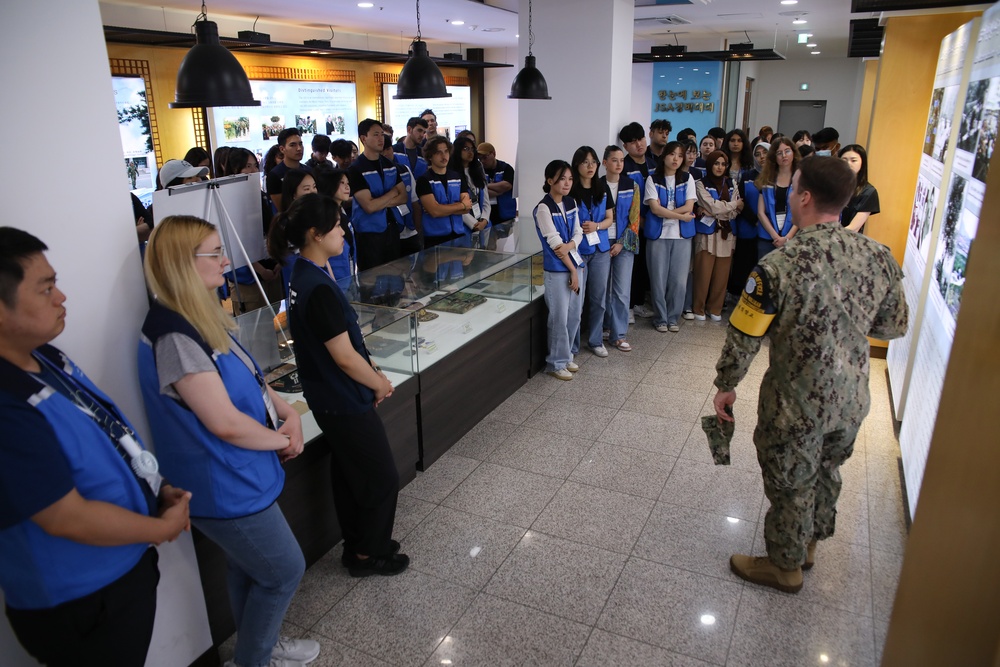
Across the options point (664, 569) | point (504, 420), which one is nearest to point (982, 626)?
point (664, 569)

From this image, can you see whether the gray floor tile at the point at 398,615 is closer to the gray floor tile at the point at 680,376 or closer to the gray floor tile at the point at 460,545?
the gray floor tile at the point at 460,545

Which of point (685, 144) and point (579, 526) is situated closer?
point (579, 526)

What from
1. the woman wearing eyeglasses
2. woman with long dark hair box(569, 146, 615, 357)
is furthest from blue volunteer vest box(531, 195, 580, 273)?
the woman wearing eyeglasses

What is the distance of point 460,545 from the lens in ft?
10.7

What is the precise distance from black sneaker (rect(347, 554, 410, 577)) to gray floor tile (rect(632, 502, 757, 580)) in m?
1.12

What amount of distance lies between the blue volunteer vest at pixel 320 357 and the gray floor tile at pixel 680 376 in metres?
3.03

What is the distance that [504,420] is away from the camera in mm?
4625

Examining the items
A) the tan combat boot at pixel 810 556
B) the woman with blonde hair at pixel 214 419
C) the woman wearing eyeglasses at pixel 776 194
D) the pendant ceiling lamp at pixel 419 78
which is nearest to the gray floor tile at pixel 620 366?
the woman wearing eyeglasses at pixel 776 194

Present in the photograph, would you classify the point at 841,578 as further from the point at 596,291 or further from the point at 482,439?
the point at 596,291

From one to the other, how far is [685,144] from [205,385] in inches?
221

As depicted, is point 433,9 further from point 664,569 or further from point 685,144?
point 664,569

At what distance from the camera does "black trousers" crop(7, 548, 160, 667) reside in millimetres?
1585

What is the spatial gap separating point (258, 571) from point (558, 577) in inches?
54.4

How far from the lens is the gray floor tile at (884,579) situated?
280cm
